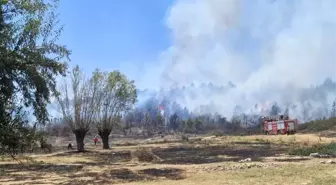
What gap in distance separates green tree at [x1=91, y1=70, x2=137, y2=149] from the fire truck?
25292 mm

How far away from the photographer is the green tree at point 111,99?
55.4m

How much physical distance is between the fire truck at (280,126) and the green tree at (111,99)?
25.3 m

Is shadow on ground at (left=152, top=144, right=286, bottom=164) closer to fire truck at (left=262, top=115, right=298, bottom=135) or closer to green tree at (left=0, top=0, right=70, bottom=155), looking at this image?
green tree at (left=0, top=0, right=70, bottom=155)

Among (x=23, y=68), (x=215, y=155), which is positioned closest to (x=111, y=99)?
(x=215, y=155)

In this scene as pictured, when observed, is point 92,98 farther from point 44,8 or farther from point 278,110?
point 278,110

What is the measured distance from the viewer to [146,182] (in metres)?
18.1

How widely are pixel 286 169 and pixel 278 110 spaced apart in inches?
6242

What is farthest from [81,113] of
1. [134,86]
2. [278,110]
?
[278,110]

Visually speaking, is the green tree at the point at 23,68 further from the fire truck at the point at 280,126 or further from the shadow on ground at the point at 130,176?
the fire truck at the point at 280,126

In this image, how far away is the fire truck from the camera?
71312mm

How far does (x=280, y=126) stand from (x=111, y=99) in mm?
29141

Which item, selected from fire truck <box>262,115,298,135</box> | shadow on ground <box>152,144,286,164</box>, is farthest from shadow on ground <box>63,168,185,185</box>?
fire truck <box>262,115,298,135</box>

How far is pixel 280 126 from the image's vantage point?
72500mm

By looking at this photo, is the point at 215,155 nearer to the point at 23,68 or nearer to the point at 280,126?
the point at 23,68
